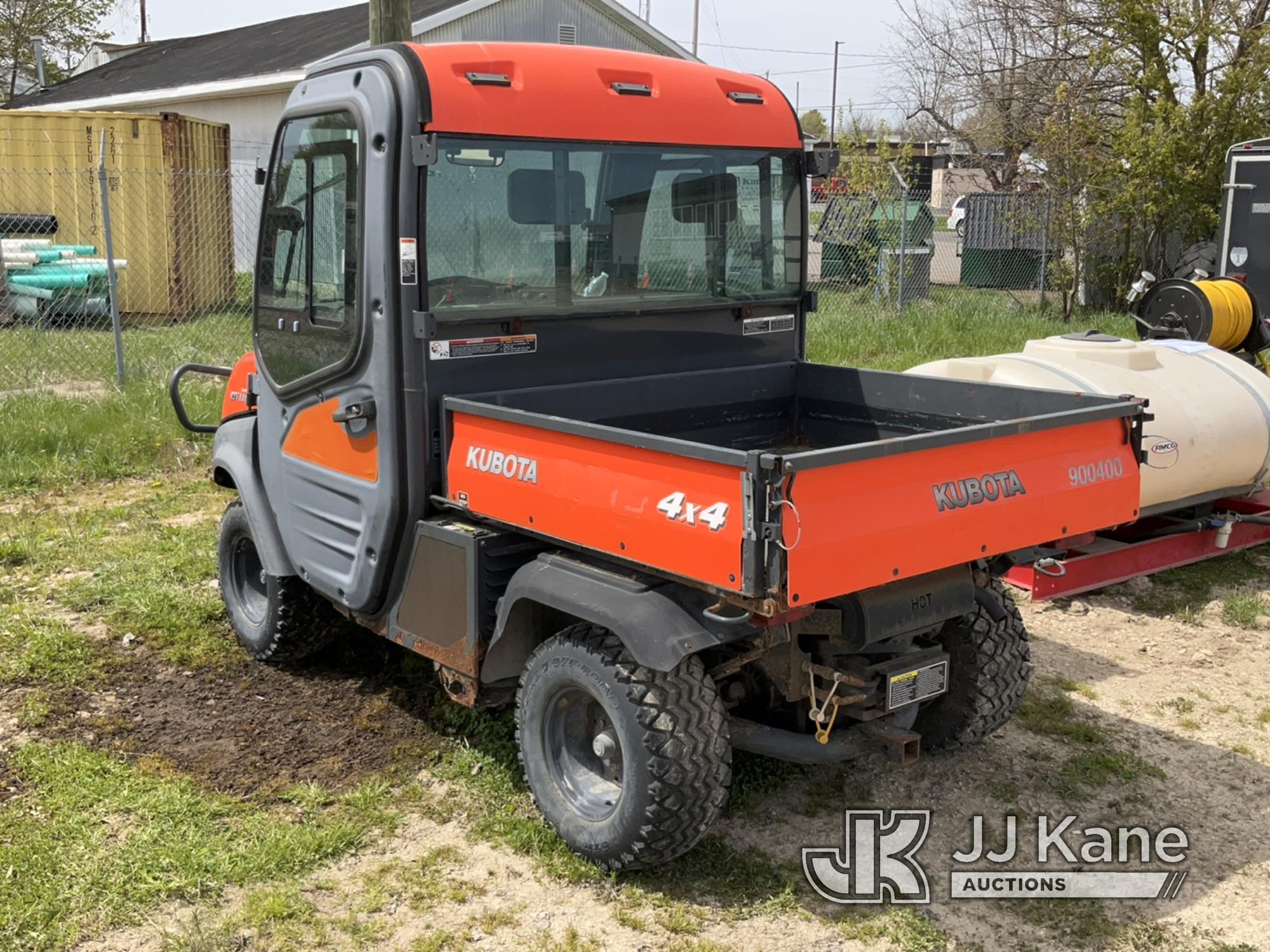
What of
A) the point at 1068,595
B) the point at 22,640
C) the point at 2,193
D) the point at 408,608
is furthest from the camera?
the point at 2,193

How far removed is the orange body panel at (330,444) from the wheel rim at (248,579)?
32.7 inches

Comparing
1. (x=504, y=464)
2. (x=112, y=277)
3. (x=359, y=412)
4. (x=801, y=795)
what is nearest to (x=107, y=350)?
(x=112, y=277)

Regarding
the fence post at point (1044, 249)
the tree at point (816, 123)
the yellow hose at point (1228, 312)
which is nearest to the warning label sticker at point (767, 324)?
the yellow hose at point (1228, 312)

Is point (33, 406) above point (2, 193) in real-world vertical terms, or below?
below

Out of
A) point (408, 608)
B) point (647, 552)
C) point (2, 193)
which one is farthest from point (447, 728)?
point (2, 193)

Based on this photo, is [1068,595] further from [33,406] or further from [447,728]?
[33,406]

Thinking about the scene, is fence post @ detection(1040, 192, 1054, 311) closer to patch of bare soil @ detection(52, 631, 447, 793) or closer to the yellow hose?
the yellow hose

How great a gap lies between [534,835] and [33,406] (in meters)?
6.51

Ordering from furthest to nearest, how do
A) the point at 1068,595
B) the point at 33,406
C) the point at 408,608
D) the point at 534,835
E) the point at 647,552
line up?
the point at 33,406
the point at 1068,595
the point at 408,608
the point at 534,835
the point at 647,552

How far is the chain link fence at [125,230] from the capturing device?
44.8 feet

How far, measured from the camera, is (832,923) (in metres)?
3.58

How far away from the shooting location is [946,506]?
355 centimetres

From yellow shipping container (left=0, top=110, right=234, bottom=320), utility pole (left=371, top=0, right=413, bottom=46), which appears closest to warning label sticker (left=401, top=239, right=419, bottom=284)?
utility pole (left=371, top=0, right=413, bottom=46)

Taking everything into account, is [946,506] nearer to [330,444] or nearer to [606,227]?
[606,227]
